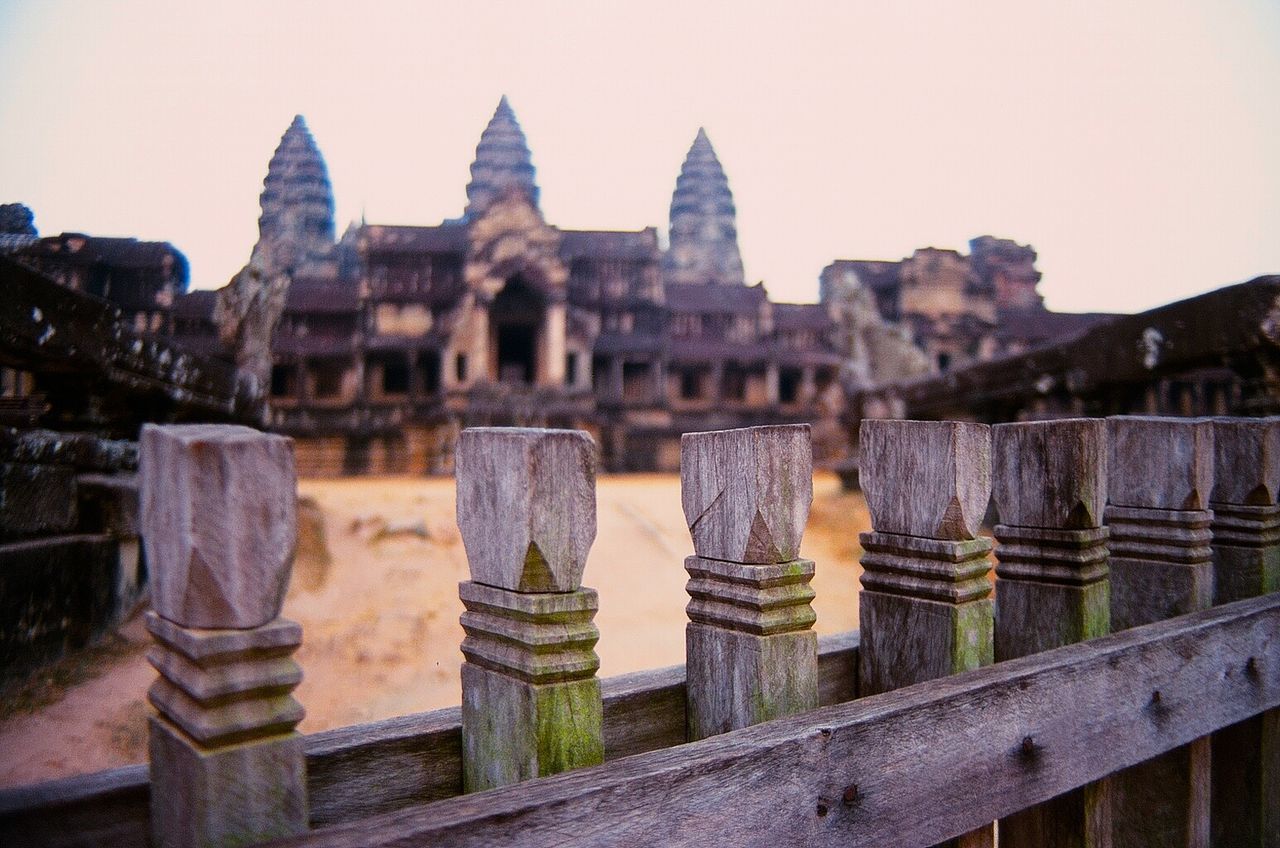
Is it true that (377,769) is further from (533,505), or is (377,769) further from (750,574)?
(750,574)

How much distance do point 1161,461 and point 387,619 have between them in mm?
6388

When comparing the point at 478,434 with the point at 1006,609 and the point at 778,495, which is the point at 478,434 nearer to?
the point at 778,495

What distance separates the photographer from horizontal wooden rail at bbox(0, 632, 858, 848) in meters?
1.06

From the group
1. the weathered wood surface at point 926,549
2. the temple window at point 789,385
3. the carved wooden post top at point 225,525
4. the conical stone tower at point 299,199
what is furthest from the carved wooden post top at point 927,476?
the conical stone tower at point 299,199

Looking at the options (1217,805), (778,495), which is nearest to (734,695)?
(778,495)

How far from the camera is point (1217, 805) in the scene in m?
2.49

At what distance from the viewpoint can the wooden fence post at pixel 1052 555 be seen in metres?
1.92

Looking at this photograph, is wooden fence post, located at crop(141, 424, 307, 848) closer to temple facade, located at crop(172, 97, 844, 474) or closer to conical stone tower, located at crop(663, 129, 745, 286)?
temple facade, located at crop(172, 97, 844, 474)

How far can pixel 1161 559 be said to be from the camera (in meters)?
2.43

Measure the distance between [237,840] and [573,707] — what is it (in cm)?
48

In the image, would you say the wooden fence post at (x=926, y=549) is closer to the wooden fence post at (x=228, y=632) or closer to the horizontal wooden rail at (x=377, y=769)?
the horizontal wooden rail at (x=377, y=769)

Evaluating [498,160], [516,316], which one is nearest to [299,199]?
[498,160]

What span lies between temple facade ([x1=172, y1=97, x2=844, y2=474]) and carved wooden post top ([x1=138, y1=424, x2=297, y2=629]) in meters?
20.7

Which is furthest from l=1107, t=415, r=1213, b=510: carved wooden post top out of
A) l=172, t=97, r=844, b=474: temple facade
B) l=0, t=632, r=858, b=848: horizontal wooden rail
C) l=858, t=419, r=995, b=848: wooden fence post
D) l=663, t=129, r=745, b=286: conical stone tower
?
l=663, t=129, r=745, b=286: conical stone tower
